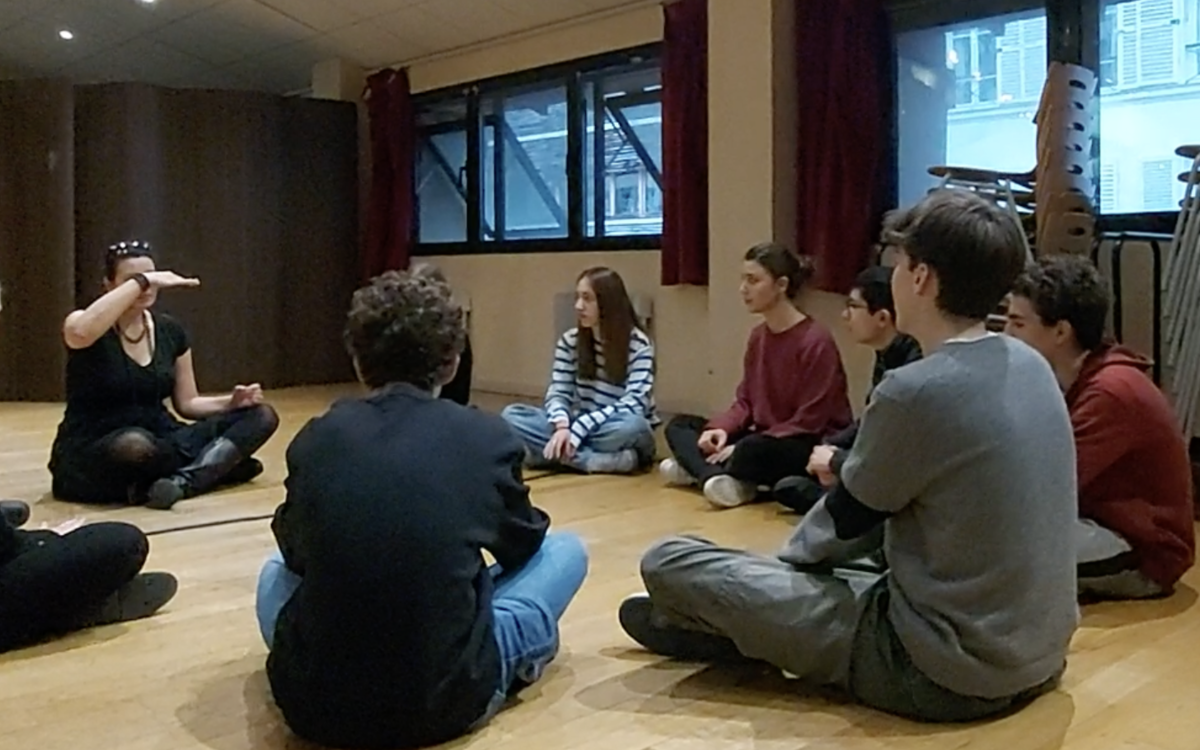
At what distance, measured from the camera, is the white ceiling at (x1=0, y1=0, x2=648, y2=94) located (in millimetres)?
6842

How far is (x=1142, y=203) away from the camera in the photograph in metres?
4.36

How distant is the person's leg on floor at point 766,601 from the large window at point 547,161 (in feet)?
13.8

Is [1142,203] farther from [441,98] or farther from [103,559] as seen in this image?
[441,98]

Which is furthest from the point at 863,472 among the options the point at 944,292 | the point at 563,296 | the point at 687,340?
the point at 563,296

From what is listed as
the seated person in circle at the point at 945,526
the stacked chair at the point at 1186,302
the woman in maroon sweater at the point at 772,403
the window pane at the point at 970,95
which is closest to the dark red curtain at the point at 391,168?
the window pane at the point at 970,95

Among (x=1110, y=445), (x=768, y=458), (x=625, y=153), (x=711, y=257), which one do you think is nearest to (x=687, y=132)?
(x=711, y=257)

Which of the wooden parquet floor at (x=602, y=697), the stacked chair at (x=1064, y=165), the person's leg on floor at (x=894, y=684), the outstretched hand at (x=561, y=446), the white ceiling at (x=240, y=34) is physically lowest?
the wooden parquet floor at (x=602, y=697)

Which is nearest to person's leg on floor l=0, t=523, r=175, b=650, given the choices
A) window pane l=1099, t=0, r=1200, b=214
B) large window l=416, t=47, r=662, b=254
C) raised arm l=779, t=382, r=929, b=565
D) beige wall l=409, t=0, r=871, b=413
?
raised arm l=779, t=382, r=929, b=565

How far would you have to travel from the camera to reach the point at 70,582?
94.7 inches

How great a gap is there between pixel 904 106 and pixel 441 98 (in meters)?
3.45

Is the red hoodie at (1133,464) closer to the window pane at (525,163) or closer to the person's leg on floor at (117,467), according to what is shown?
the person's leg on floor at (117,467)

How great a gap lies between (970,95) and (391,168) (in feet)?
13.3

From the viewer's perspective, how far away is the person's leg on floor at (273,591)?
209 cm

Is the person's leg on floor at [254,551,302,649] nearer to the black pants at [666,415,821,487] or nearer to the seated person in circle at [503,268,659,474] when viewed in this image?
the black pants at [666,415,821,487]
